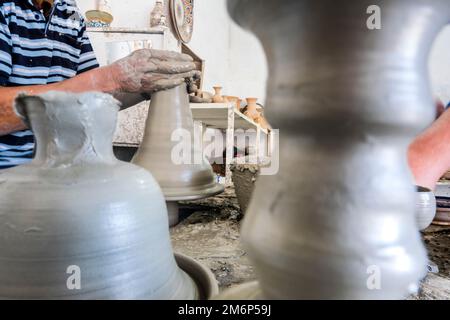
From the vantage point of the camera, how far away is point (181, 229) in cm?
81

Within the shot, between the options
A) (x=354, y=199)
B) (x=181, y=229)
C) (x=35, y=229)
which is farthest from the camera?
(x=181, y=229)

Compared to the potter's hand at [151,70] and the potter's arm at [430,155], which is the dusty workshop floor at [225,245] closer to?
the potter's arm at [430,155]

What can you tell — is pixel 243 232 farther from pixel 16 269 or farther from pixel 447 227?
pixel 447 227

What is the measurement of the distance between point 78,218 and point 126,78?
0.83 metres

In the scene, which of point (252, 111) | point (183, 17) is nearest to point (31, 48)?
point (183, 17)

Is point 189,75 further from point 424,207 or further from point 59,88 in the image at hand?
point 424,207

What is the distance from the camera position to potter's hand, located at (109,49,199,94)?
0.94 metres

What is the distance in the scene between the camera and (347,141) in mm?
199

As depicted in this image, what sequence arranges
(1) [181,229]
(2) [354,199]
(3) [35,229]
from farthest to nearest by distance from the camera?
(1) [181,229]
(3) [35,229]
(2) [354,199]

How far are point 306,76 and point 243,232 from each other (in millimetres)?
130

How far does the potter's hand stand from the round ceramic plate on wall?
68.5 inches

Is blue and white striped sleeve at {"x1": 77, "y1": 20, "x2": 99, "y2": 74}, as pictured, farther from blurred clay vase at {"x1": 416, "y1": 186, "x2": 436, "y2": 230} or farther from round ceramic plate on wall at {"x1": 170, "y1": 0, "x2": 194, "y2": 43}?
blurred clay vase at {"x1": 416, "y1": 186, "x2": 436, "y2": 230}

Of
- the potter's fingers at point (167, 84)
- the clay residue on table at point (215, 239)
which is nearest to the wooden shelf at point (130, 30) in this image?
the potter's fingers at point (167, 84)

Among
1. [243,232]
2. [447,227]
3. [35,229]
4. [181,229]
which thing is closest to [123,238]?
[35,229]
